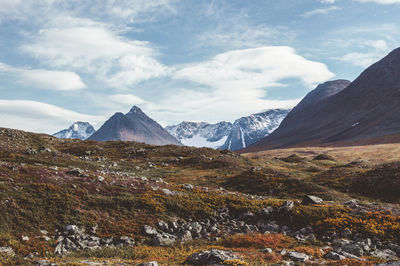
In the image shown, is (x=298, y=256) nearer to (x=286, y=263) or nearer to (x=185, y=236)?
(x=286, y=263)

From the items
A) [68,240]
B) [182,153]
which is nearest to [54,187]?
[68,240]

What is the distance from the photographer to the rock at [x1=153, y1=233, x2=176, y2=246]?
20.1 metres

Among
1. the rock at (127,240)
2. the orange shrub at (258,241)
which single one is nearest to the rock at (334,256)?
the orange shrub at (258,241)

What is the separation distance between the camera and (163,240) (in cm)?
2038

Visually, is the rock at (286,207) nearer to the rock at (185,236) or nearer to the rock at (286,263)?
the rock at (185,236)

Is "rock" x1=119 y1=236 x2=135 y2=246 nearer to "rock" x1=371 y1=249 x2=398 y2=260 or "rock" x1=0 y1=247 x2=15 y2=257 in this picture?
"rock" x1=0 y1=247 x2=15 y2=257

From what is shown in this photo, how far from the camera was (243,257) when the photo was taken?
54.9 feet

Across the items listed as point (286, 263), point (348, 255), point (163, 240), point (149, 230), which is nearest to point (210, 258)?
point (286, 263)

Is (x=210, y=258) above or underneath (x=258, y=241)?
above

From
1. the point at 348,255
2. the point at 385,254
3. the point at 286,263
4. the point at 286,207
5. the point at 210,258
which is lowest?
the point at 385,254

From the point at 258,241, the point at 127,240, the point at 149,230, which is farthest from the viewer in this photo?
the point at 149,230

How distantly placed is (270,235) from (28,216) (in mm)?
17059

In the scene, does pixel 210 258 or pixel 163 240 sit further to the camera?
pixel 163 240

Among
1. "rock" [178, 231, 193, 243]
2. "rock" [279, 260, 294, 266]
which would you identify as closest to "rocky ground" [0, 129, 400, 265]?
"rock" [178, 231, 193, 243]
